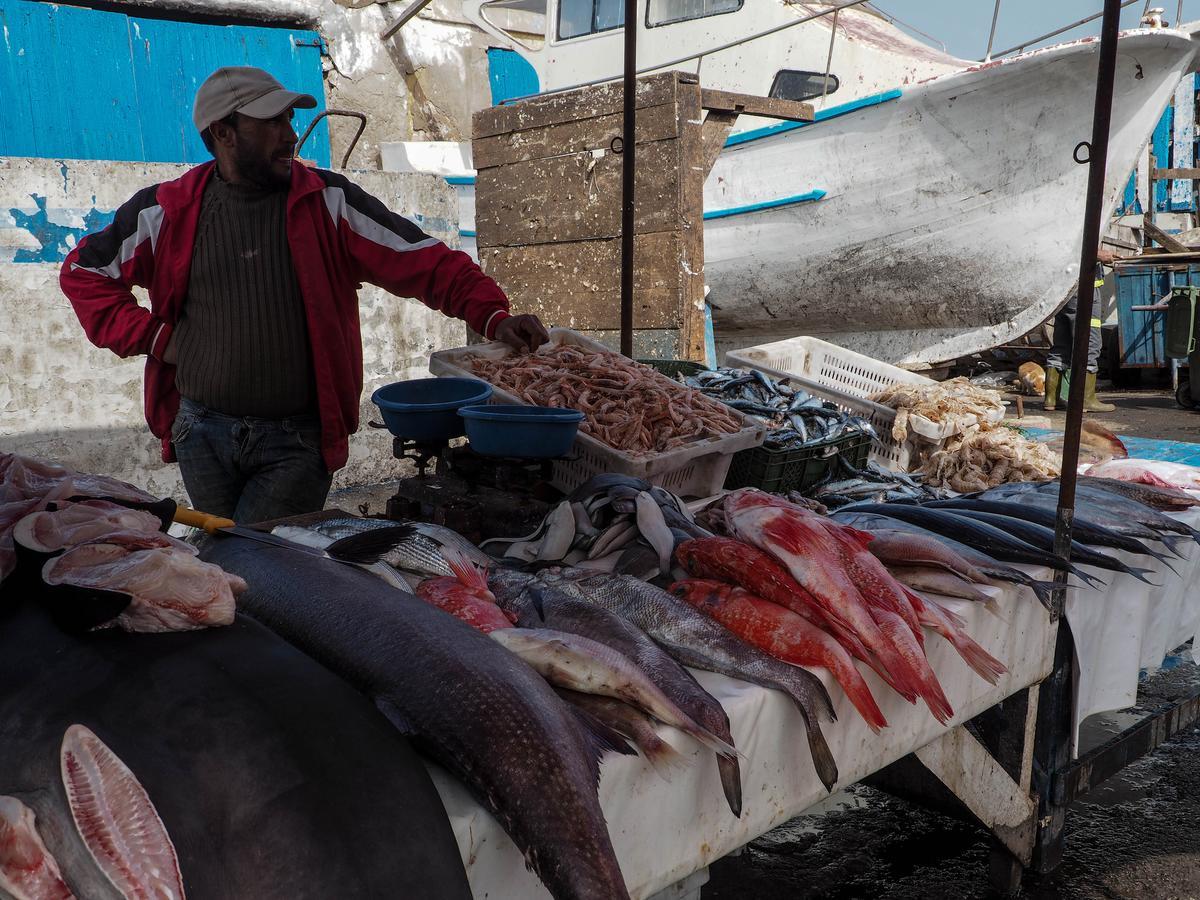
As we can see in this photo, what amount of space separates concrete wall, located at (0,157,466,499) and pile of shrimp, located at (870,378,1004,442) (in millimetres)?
5052

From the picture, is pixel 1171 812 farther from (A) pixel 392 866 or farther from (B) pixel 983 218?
(B) pixel 983 218

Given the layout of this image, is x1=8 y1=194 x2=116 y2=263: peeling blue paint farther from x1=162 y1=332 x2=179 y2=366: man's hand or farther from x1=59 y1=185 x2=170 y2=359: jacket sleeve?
x1=162 y1=332 x2=179 y2=366: man's hand

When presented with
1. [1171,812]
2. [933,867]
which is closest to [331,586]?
[933,867]

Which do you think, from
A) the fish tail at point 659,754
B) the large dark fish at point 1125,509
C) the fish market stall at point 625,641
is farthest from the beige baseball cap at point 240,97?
the large dark fish at point 1125,509

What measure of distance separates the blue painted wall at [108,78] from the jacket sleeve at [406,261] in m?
7.47

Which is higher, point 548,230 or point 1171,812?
point 548,230

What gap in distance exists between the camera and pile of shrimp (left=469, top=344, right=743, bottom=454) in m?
3.57

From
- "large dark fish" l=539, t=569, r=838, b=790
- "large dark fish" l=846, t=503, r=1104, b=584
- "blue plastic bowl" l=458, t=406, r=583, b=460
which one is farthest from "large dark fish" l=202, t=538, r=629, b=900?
"large dark fish" l=846, t=503, r=1104, b=584

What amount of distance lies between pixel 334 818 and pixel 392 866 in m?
0.11

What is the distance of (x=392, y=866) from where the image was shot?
130 centimetres

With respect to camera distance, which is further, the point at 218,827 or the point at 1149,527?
the point at 1149,527

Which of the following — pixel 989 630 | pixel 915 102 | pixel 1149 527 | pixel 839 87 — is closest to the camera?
pixel 989 630

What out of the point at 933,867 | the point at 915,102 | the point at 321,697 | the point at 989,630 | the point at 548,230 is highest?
the point at 915,102

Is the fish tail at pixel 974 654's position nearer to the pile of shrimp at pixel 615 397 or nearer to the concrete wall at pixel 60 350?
the pile of shrimp at pixel 615 397
